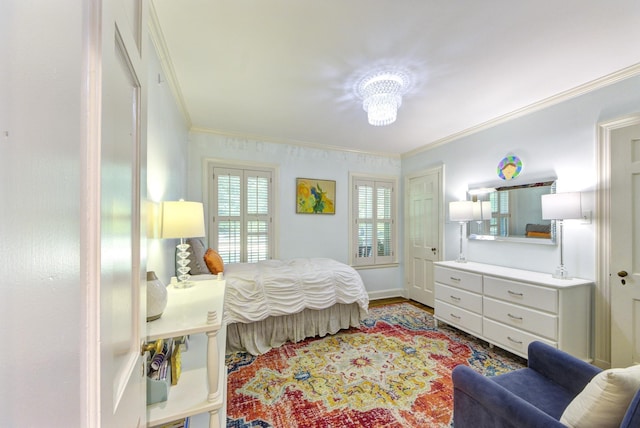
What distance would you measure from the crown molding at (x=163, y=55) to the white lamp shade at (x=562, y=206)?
3395mm

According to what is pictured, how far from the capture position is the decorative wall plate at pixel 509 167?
2.99 m

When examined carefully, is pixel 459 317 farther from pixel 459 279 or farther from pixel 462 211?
pixel 462 211

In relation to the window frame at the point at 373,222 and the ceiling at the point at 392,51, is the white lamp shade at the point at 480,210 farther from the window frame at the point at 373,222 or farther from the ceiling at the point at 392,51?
the window frame at the point at 373,222

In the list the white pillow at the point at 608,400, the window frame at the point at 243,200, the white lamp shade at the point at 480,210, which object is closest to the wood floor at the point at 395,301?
the white lamp shade at the point at 480,210

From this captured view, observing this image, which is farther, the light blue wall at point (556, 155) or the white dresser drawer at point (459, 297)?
the white dresser drawer at point (459, 297)

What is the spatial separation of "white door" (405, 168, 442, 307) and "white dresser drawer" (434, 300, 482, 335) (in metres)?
0.78

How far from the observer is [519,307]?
2.46 meters

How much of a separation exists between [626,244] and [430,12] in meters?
2.42

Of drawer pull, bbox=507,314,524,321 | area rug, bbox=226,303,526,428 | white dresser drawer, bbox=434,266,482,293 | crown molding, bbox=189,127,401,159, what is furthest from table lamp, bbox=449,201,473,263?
crown molding, bbox=189,127,401,159

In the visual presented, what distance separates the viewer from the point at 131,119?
0.72 meters

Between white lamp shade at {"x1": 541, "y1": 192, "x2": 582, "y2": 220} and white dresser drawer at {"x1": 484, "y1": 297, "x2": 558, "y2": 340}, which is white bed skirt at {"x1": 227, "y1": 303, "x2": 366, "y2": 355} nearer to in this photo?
white dresser drawer at {"x1": 484, "y1": 297, "x2": 558, "y2": 340}

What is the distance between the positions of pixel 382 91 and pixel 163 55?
5.67 feet

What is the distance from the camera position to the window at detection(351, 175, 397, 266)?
4562mm

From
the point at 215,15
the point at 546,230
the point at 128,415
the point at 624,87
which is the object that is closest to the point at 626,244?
the point at 546,230
